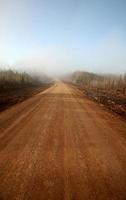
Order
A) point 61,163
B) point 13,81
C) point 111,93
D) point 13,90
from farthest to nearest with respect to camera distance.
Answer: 1. point 13,81
2. point 111,93
3. point 13,90
4. point 61,163

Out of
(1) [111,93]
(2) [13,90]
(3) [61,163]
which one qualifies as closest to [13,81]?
(2) [13,90]

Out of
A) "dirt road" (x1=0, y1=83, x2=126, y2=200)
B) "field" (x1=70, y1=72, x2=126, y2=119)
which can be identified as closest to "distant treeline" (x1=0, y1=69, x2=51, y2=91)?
"field" (x1=70, y1=72, x2=126, y2=119)

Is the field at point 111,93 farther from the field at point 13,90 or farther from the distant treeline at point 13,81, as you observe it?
the distant treeline at point 13,81

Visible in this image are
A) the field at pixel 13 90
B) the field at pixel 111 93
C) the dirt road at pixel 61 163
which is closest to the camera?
the dirt road at pixel 61 163

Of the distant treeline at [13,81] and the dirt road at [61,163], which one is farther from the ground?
the distant treeline at [13,81]

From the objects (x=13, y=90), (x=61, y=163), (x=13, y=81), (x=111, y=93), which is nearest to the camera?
(x=61, y=163)

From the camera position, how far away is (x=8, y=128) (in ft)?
21.1

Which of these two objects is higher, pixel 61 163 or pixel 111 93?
pixel 111 93

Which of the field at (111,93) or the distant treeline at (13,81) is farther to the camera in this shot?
the distant treeline at (13,81)

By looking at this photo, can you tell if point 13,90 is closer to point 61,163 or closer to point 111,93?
point 111,93

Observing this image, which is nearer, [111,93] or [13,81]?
[111,93]

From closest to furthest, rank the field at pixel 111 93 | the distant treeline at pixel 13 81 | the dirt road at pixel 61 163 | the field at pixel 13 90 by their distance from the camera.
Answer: the dirt road at pixel 61 163, the field at pixel 111 93, the field at pixel 13 90, the distant treeline at pixel 13 81

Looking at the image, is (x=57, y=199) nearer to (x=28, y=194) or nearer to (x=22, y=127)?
(x=28, y=194)

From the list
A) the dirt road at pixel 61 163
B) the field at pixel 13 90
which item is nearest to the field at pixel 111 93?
the dirt road at pixel 61 163
